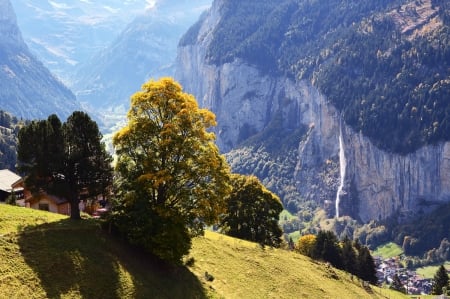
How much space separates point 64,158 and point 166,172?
1057cm

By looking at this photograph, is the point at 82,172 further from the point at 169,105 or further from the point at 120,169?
the point at 169,105

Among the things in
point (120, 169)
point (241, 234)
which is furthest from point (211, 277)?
point (241, 234)

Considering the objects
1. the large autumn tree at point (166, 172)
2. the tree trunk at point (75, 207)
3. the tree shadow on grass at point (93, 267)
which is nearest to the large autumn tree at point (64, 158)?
the tree trunk at point (75, 207)

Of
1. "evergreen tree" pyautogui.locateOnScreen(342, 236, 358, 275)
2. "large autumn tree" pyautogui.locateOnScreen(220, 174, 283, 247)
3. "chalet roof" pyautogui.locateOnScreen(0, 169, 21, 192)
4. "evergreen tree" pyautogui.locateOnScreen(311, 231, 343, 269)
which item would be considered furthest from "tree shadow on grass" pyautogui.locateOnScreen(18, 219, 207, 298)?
"evergreen tree" pyautogui.locateOnScreen(342, 236, 358, 275)

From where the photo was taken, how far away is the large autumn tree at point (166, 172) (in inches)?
1992

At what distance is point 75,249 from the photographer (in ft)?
152

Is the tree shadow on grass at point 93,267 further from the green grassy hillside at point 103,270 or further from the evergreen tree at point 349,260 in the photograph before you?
the evergreen tree at point 349,260

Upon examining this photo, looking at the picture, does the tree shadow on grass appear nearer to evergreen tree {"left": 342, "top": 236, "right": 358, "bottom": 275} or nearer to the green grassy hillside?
the green grassy hillside

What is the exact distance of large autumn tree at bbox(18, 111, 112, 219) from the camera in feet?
174

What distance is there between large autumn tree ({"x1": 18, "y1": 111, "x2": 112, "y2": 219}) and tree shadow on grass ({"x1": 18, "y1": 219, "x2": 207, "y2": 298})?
3952 millimetres

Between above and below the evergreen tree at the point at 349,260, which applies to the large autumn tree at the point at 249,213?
above

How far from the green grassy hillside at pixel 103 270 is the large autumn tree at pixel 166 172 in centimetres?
262

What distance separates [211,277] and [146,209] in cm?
1094

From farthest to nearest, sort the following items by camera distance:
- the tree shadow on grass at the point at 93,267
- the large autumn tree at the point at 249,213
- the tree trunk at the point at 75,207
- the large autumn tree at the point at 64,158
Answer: the large autumn tree at the point at 249,213 < the tree trunk at the point at 75,207 < the large autumn tree at the point at 64,158 < the tree shadow on grass at the point at 93,267
